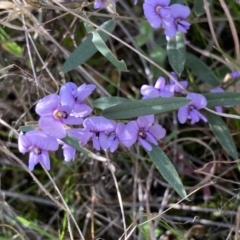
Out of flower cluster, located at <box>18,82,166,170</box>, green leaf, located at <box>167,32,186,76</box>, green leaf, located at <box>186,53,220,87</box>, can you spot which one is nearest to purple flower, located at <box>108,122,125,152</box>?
flower cluster, located at <box>18,82,166,170</box>

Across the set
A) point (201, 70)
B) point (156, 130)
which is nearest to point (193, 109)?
point (156, 130)

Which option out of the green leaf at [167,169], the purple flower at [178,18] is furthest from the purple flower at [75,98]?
the purple flower at [178,18]

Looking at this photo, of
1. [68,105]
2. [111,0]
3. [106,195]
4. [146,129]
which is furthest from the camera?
[106,195]

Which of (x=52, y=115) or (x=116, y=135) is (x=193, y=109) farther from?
(x=52, y=115)

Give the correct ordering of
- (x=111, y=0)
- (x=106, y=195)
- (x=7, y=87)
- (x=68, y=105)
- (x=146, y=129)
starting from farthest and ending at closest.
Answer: (x=106, y=195), (x=7, y=87), (x=111, y=0), (x=146, y=129), (x=68, y=105)

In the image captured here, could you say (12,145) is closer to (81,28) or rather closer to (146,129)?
(81,28)

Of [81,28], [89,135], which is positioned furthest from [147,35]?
[89,135]

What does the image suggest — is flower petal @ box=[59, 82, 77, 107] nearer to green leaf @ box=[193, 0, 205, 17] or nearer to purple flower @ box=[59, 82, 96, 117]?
purple flower @ box=[59, 82, 96, 117]
